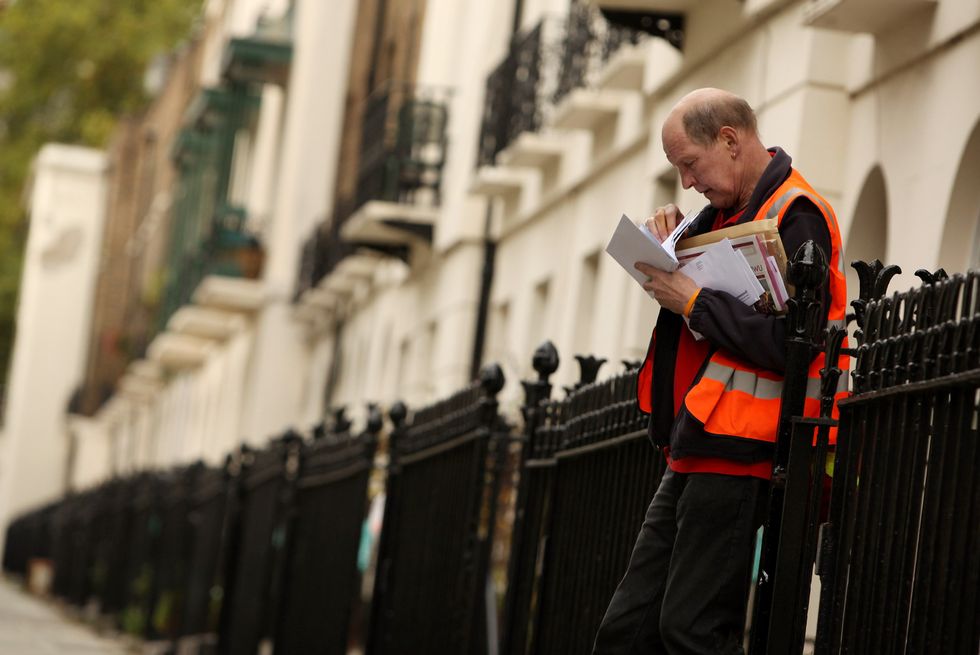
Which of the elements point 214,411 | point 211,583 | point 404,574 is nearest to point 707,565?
point 404,574

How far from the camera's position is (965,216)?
952 cm

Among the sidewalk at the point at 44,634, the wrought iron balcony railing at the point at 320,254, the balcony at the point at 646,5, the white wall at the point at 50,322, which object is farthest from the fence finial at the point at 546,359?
the white wall at the point at 50,322

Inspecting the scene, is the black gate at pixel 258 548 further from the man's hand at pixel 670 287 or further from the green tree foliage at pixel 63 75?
the green tree foliage at pixel 63 75

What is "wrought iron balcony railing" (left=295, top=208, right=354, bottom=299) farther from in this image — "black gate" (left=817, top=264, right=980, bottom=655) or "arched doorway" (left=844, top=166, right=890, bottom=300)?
"black gate" (left=817, top=264, right=980, bottom=655)

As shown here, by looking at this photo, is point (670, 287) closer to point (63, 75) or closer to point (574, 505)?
point (574, 505)

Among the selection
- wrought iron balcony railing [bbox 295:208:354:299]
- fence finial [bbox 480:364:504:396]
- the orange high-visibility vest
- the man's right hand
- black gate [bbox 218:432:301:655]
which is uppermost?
wrought iron balcony railing [bbox 295:208:354:299]

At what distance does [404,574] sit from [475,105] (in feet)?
38.8

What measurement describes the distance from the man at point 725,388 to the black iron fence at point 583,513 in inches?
3.3

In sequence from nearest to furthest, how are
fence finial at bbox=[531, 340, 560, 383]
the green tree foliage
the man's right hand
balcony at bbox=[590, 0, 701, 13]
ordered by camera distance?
the man's right hand < fence finial at bbox=[531, 340, 560, 383] < balcony at bbox=[590, 0, 701, 13] < the green tree foliage

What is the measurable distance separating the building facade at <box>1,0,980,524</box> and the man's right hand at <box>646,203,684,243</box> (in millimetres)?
3998

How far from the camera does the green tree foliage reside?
208 ft

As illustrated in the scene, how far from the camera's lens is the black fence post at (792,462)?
5094 mm

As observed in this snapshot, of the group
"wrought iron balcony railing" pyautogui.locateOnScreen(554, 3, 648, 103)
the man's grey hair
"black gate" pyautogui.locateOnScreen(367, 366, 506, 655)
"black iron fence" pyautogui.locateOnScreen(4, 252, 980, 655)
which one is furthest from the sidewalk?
the man's grey hair

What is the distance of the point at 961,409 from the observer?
13.9 ft
